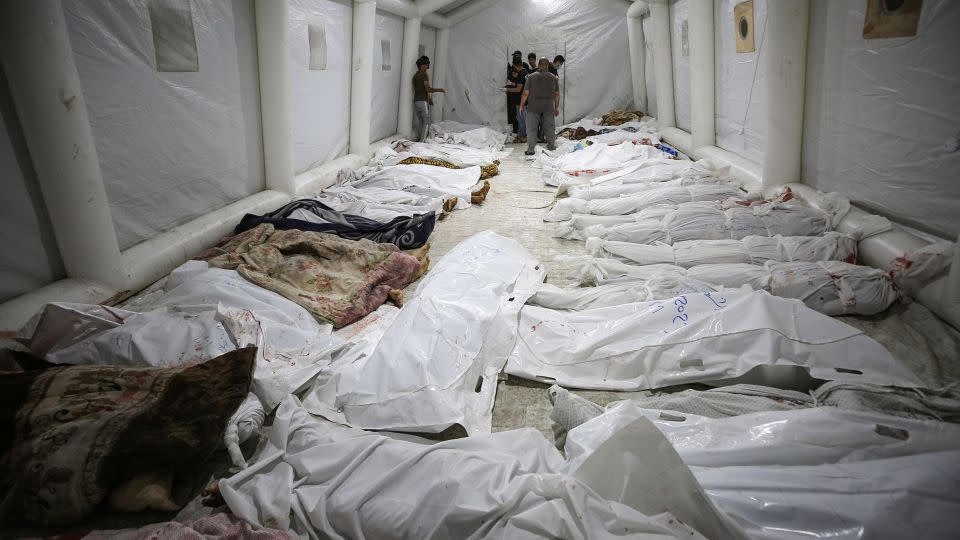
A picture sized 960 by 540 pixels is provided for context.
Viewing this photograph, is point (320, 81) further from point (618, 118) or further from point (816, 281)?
point (618, 118)

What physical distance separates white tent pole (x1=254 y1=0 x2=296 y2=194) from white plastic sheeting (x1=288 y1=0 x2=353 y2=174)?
0.42 metres

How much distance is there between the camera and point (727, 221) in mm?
3584

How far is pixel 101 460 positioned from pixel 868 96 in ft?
13.7

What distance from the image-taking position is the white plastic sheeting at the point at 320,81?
17.3ft

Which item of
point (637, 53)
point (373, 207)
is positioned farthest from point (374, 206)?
point (637, 53)

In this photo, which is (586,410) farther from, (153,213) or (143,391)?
(153,213)

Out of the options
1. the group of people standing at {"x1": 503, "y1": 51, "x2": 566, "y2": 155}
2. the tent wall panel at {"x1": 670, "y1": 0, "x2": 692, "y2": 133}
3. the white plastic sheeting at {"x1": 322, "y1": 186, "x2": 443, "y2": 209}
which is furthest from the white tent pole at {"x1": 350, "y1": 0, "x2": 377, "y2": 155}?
the tent wall panel at {"x1": 670, "y1": 0, "x2": 692, "y2": 133}

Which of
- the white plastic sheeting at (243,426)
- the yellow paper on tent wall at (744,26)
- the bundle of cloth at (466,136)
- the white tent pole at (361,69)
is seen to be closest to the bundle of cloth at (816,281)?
the white plastic sheeting at (243,426)

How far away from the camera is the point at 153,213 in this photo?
342 centimetres

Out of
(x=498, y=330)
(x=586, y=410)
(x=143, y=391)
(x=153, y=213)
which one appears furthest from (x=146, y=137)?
(x=586, y=410)

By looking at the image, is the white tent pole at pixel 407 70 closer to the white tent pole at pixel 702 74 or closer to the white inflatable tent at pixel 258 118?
the white inflatable tent at pixel 258 118

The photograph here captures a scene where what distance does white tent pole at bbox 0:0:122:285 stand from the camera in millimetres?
2275

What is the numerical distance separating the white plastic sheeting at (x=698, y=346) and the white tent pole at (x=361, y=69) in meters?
4.91

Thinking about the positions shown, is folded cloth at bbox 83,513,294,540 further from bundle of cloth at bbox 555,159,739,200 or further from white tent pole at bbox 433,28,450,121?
white tent pole at bbox 433,28,450,121
